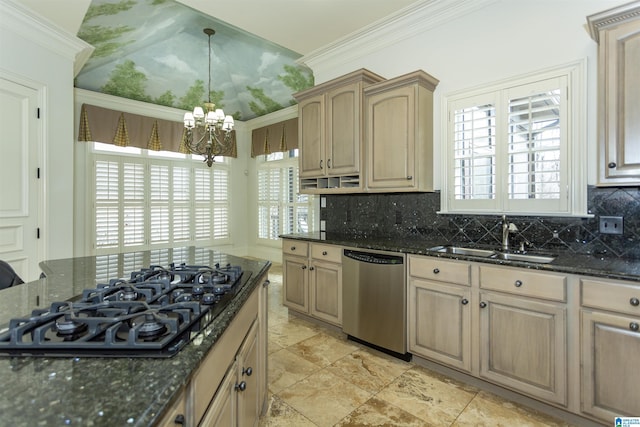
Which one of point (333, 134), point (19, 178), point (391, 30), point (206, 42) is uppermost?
point (206, 42)

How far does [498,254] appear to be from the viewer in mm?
2371

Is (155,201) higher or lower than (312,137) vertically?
lower

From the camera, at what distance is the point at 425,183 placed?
2990 mm

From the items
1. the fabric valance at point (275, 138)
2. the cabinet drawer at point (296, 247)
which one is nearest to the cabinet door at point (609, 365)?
the cabinet drawer at point (296, 247)

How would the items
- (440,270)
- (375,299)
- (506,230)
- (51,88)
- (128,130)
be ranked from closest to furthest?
(440,270), (506,230), (375,299), (51,88), (128,130)

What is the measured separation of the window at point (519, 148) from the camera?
236 cm

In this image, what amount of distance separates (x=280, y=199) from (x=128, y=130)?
2.89 meters

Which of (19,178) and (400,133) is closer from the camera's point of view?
(400,133)

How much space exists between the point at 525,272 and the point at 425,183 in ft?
3.99

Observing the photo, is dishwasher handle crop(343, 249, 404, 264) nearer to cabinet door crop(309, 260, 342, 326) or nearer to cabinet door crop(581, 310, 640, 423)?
cabinet door crop(309, 260, 342, 326)

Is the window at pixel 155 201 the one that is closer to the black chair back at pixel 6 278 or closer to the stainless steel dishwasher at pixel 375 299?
the black chair back at pixel 6 278

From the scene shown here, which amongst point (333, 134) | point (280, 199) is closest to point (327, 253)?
point (333, 134)

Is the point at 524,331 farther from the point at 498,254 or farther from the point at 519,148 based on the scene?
the point at 519,148

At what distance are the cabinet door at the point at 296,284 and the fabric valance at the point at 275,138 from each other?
3.05 m
